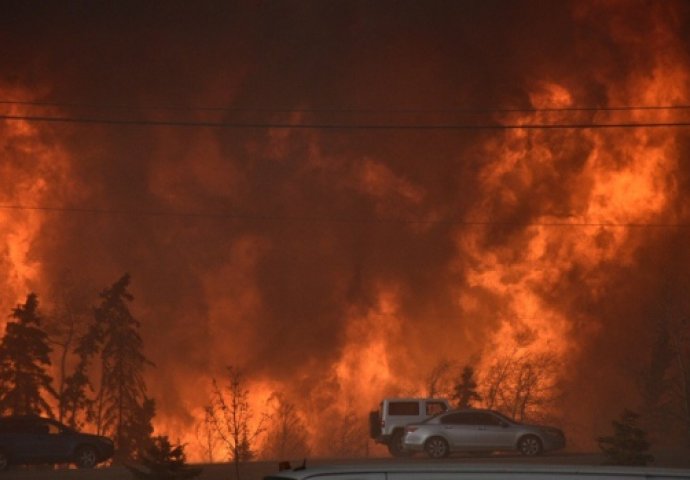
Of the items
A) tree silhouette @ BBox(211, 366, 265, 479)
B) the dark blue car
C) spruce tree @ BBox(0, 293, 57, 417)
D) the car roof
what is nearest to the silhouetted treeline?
spruce tree @ BBox(0, 293, 57, 417)

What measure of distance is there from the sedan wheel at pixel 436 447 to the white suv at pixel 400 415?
103 inches

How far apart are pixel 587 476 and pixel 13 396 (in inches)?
2396

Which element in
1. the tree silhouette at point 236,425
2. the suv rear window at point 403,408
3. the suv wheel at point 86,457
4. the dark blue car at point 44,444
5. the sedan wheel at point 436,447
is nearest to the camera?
the tree silhouette at point 236,425

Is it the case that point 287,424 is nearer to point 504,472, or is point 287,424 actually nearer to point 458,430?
point 458,430

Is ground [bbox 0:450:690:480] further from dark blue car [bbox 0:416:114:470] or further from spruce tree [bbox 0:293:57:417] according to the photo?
spruce tree [bbox 0:293:57:417]

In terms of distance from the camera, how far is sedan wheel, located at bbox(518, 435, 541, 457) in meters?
33.6

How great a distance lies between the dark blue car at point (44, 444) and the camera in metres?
33.8

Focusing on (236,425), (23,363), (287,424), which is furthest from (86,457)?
(287,424)

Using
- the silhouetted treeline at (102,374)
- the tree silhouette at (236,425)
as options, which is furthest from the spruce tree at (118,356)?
the tree silhouette at (236,425)

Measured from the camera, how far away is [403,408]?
121 feet

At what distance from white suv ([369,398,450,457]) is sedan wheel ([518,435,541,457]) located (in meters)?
3.71

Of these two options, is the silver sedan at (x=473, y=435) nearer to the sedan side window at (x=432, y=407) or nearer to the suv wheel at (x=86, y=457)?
the sedan side window at (x=432, y=407)

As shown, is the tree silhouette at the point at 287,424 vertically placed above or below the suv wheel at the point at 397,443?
above

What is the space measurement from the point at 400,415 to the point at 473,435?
3.88 m
